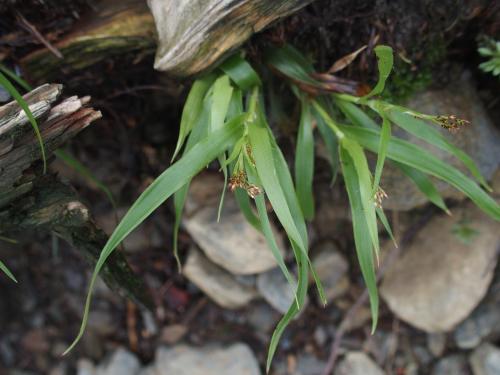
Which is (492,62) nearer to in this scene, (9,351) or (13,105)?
(13,105)

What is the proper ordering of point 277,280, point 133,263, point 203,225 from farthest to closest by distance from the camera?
point 133,263, point 277,280, point 203,225

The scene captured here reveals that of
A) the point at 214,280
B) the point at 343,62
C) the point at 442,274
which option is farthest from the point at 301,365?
the point at 343,62

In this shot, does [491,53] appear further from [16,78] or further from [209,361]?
[209,361]

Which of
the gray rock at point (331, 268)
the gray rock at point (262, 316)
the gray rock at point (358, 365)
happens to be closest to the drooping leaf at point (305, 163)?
the gray rock at point (331, 268)

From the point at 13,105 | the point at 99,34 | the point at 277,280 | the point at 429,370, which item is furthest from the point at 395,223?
the point at 13,105

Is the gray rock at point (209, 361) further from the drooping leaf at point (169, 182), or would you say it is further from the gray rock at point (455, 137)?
the drooping leaf at point (169, 182)

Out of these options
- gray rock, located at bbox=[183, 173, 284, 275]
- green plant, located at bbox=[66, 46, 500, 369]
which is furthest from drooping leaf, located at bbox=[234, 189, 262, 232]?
gray rock, located at bbox=[183, 173, 284, 275]

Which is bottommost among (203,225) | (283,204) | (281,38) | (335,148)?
(203,225)
